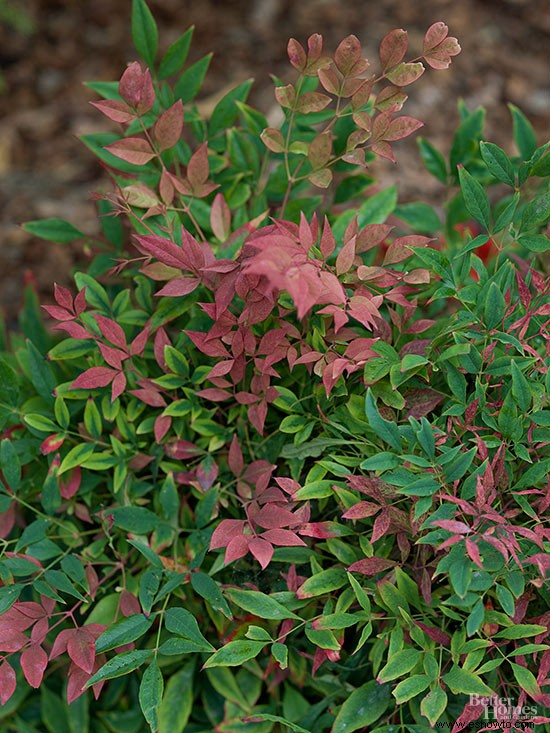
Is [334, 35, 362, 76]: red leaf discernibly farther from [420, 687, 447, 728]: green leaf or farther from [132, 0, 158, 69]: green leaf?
[420, 687, 447, 728]: green leaf

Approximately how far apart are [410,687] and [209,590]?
27 cm

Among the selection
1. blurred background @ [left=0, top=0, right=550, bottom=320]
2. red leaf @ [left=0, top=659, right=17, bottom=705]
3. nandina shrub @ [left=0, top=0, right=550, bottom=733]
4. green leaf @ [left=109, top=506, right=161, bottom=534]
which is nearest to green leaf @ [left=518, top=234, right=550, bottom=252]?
nandina shrub @ [left=0, top=0, right=550, bottom=733]

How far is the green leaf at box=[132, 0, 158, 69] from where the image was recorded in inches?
50.4

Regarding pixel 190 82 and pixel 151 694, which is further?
pixel 190 82

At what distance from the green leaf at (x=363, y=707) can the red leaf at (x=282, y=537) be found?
234 millimetres

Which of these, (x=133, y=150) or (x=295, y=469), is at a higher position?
(x=133, y=150)

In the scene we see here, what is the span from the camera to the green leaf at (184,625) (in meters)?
0.92

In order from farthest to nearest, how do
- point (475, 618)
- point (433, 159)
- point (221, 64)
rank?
point (221, 64) < point (433, 159) < point (475, 618)

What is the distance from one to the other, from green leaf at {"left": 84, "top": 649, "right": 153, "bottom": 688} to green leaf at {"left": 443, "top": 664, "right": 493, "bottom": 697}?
36 centimetres

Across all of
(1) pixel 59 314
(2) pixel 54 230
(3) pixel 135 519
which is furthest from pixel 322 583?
(2) pixel 54 230

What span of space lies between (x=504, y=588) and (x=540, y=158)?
55 cm

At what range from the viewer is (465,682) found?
897mm

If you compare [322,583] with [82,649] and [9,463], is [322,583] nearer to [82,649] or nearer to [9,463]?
[82,649]

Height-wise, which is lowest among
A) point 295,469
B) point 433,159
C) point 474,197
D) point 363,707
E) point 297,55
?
point 363,707
